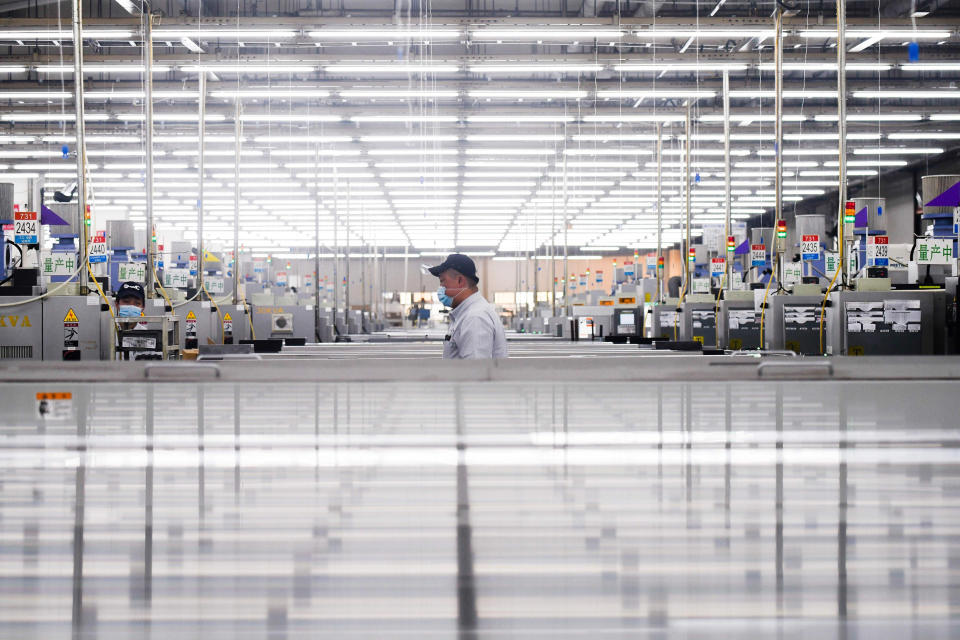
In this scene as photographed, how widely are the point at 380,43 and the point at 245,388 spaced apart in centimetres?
932

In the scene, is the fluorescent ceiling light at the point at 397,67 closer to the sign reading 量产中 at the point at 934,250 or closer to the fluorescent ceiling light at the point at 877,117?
the sign reading 量产中 at the point at 934,250

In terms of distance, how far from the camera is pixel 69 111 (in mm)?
11891

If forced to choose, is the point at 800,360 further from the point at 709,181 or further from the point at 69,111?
the point at 709,181

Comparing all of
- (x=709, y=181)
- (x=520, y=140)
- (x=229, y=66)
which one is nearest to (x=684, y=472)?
(x=229, y=66)

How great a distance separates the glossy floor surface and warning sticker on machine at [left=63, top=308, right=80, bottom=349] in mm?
3917

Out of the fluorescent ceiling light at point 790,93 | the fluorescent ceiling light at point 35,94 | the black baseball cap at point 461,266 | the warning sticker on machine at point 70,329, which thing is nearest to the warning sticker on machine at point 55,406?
the black baseball cap at point 461,266

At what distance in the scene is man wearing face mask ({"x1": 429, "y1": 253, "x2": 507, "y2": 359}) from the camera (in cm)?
369

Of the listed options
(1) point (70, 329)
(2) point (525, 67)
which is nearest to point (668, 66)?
(2) point (525, 67)

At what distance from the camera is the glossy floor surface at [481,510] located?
92cm

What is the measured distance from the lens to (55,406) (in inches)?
51.2

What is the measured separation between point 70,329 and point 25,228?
1073mm

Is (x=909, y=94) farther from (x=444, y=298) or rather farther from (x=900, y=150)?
(x=444, y=298)

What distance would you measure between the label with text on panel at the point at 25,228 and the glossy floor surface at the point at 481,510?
15.6 feet

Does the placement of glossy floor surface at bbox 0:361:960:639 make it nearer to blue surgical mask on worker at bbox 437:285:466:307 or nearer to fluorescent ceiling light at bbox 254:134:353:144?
blue surgical mask on worker at bbox 437:285:466:307
